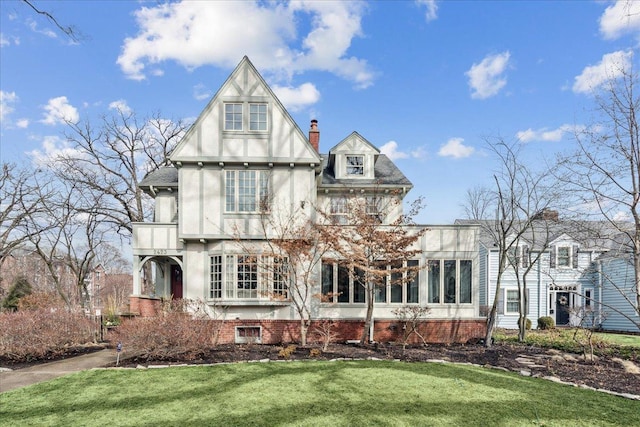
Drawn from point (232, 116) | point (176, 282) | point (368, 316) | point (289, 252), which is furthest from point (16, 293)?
point (368, 316)

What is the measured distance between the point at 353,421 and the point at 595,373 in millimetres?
7946

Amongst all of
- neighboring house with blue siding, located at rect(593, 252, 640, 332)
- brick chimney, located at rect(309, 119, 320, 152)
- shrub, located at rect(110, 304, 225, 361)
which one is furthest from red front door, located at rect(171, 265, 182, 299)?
neighboring house with blue siding, located at rect(593, 252, 640, 332)

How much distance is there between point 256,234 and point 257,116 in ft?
15.1

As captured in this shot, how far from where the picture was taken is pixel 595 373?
425 inches

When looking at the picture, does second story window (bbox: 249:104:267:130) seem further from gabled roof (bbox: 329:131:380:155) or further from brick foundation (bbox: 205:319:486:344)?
brick foundation (bbox: 205:319:486:344)

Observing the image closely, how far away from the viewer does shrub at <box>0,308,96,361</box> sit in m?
11.8

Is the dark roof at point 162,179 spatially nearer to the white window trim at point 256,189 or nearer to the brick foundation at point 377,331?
the white window trim at point 256,189

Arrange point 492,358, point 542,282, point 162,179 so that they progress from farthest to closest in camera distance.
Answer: point 542,282 → point 162,179 → point 492,358

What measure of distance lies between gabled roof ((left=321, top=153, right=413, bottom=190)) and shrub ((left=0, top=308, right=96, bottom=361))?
450 inches

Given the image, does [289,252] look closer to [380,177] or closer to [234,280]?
[234,280]

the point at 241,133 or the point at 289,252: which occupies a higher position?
the point at 241,133

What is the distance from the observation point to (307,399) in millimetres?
7840

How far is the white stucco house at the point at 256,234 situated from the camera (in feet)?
50.5

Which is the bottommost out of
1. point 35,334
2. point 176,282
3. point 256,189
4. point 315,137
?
point 35,334
